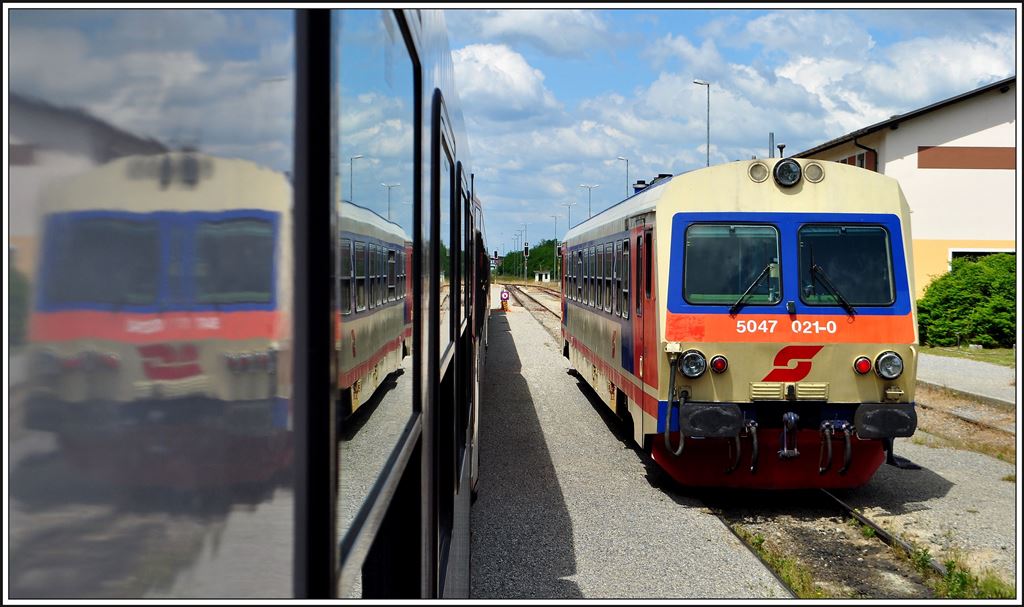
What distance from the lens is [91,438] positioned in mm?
785

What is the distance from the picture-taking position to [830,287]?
7.71m

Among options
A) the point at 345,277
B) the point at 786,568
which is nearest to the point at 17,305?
the point at 345,277

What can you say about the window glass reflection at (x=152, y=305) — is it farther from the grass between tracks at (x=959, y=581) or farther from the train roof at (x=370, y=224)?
the grass between tracks at (x=959, y=581)

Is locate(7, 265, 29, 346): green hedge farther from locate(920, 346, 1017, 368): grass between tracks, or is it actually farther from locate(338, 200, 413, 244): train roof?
locate(920, 346, 1017, 368): grass between tracks

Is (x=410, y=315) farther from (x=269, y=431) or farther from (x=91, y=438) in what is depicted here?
(x=91, y=438)

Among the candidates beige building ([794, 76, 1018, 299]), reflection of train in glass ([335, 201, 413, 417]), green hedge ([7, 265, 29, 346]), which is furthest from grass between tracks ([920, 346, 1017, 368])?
green hedge ([7, 265, 29, 346])

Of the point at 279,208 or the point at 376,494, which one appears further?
the point at 376,494

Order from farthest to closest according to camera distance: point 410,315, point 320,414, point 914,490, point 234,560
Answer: point 914,490, point 410,315, point 320,414, point 234,560

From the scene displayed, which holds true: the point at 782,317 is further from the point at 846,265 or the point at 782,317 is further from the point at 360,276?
the point at 360,276

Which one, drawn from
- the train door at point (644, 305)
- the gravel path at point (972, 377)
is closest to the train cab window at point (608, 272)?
the train door at point (644, 305)

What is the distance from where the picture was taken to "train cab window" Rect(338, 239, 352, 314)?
4.29ft

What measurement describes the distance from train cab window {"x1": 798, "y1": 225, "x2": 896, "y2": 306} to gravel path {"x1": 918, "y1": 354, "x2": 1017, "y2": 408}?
6.98m

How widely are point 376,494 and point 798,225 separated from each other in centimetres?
674

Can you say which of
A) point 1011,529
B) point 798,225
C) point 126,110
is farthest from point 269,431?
point 1011,529
